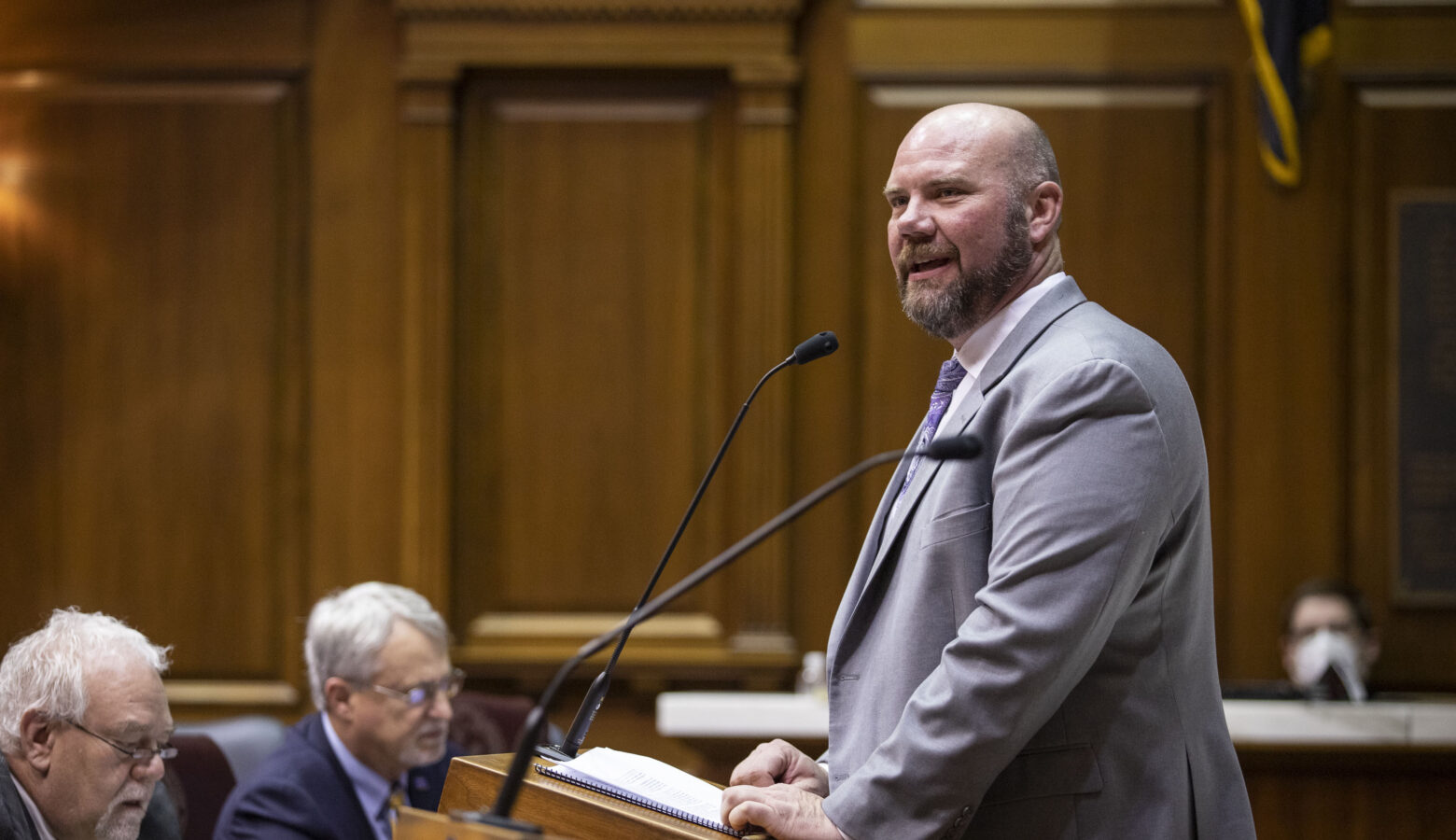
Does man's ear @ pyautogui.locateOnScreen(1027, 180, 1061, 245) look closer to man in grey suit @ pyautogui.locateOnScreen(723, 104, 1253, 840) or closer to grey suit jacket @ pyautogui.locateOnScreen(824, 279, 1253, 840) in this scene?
man in grey suit @ pyautogui.locateOnScreen(723, 104, 1253, 840)

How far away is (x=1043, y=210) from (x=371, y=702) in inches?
63.2

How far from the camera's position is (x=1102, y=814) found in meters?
1.66

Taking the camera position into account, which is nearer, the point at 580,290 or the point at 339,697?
the point at 339,697

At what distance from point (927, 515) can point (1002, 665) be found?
26cm

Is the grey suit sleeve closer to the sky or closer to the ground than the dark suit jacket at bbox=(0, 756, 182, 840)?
closer to the sky

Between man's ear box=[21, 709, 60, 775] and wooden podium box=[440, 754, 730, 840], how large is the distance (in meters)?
0.75

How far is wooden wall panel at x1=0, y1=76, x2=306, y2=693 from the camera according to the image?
4746 mm

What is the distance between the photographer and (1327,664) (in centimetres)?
411

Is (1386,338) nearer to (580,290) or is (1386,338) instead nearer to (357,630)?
(580,290)

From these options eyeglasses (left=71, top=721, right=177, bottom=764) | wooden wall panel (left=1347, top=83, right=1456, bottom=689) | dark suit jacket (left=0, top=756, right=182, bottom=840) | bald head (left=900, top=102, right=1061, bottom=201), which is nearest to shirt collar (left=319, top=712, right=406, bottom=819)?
dark suit jacket (left=0, top=756, right=182, bottom=840)

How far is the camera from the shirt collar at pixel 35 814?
82.5 inches

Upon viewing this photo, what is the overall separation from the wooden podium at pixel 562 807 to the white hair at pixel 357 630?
41.5 inches

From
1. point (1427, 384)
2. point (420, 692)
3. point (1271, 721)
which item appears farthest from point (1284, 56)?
point (420, 692)

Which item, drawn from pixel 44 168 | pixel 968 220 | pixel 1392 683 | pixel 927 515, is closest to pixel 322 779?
pixel 927 515
